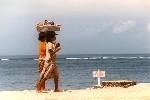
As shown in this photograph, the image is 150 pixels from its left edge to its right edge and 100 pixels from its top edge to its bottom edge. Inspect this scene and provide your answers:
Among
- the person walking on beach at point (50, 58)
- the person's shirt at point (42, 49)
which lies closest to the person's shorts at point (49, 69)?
the person walking on beach at point (50, 58)

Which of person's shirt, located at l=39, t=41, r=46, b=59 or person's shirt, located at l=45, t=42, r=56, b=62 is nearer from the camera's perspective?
person's shirt, located at l=45, t=42, r=56, b=62

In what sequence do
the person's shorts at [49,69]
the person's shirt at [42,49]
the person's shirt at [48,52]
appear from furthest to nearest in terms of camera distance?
the person's shirt at [42,49] < the person's shorts at [49,69] < the person's shirt at [48,52]

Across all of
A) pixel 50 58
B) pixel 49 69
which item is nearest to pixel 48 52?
pixel 50 58

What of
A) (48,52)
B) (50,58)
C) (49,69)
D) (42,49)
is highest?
(42,49)

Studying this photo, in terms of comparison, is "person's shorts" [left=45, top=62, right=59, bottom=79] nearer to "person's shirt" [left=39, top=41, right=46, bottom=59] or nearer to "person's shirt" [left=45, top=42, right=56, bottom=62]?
"person's shirt" [left=45, top=42, right=56, bottom=62]

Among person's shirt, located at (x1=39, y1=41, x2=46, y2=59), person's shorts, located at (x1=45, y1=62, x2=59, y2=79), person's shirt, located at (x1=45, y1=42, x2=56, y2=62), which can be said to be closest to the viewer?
person's shirt, located at (x1=45, y1=42, x2=56, y2=62)

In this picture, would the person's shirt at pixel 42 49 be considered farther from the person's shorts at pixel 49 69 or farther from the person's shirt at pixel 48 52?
the person's shorts at pixel 49 69

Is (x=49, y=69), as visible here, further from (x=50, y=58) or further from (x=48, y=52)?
(x=48, y=52)

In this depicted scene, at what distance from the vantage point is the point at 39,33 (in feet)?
71.4

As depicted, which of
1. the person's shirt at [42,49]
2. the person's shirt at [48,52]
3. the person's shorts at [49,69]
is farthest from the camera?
the person's shirt at [42,49]

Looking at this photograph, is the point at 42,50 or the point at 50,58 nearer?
the point at 50,58

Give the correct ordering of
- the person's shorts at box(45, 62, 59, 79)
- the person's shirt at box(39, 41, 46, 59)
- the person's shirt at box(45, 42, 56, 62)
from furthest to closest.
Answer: the person's shirt at box(39, 41, 46, 59) < the person's shorts at box(45, 62, 59, 79) < the person's shirt at box(45, 42, 56, 62)

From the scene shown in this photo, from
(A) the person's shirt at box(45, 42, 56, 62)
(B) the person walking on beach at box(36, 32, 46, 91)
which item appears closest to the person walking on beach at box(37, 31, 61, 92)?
(A) the person's shirt at box(45, 42, 56, 62)

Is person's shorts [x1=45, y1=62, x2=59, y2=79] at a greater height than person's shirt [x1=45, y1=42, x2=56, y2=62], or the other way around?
person's shirt [x1=45, y1=42, x2=56, y2=62]
